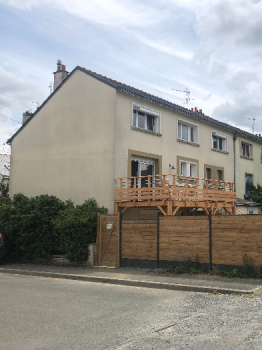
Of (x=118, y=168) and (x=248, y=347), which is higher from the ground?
(x=118, y=168)

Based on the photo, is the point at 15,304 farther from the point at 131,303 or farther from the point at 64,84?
the point at 64,84

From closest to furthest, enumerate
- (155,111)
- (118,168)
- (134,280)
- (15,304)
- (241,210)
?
(15,304), (134,280), (118,168), (155,111), (241,210)

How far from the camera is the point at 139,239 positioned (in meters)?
13.6

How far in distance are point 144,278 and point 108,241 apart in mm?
2998

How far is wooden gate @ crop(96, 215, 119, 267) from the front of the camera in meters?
14.1

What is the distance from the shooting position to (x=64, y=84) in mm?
20484

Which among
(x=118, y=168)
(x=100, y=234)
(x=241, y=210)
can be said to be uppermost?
(x=118, y=168)

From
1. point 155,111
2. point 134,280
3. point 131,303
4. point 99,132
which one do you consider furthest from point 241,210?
point 131,303

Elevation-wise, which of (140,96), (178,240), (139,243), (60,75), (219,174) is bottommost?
(139,243)

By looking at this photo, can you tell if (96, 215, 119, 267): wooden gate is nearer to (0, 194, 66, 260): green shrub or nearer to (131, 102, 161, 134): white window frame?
(0, 194, 66, 260): green shrub

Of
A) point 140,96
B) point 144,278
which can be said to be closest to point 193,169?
point 140,96

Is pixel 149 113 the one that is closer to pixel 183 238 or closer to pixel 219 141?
pixel 219 141

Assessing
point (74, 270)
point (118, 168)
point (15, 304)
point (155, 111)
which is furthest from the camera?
point (155, 111)

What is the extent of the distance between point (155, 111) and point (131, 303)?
13034 mm
